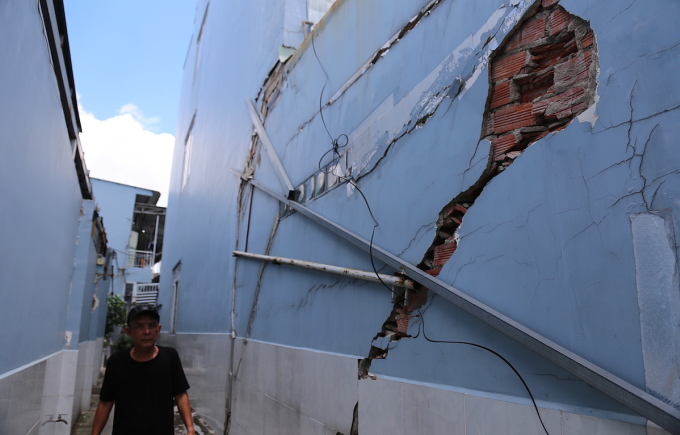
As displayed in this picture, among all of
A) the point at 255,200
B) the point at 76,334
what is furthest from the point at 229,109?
the point at 76,334

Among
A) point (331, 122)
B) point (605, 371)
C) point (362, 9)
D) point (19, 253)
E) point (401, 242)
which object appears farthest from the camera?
point (331, 122)

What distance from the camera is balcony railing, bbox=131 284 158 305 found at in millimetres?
21203

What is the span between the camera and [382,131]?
11.1ft

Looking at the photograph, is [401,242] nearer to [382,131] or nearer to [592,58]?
[382,131]

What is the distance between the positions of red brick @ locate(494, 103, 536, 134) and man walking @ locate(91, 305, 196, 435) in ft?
6.90

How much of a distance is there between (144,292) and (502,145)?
2256 centimetres

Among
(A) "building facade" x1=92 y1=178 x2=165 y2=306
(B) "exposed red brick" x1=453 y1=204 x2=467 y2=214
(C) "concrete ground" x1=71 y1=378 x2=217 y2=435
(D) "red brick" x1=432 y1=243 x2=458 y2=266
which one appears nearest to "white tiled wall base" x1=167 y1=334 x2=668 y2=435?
(C) "concrete ground" x1=71 y1=378 x2=217 y2=435

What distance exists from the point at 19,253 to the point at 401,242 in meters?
2.23

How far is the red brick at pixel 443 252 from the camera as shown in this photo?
2650 mm

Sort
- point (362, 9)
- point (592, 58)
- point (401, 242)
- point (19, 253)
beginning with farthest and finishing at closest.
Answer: point (362, 9) < point (401, 242) < point (19, 253) < point (592, 58)

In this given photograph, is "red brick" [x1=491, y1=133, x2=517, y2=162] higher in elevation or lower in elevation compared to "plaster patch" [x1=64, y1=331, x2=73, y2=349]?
higher

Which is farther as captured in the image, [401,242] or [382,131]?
[382,131]

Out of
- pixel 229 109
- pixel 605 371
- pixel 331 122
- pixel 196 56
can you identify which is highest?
pixel 196 56

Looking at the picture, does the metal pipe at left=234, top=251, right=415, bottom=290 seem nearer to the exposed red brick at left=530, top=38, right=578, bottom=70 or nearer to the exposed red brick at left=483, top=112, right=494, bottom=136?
the exposed red brick at left=483, top=112, right=494, bottom=136
